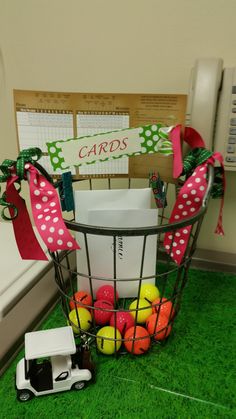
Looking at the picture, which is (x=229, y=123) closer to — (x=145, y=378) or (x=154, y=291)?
(x=154, y=291)

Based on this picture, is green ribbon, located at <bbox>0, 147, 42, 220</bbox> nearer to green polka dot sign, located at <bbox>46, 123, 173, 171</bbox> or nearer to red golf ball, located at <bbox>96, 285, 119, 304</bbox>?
green polka dot sign, located at <bbox>46, 123, 173, 171</bbox>

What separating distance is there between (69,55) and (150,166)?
0.32 m

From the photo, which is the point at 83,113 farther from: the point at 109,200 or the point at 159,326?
the point at 159,326

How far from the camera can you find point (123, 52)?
2.10 feet

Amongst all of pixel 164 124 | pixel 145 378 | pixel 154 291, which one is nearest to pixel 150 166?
pixel 164 124

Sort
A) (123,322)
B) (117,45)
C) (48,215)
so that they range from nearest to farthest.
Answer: (48,215) → (123,322) → (117,45)

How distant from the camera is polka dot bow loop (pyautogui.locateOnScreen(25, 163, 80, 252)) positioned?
38 cm

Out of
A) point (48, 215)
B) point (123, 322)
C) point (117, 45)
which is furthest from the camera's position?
point (117, 45)

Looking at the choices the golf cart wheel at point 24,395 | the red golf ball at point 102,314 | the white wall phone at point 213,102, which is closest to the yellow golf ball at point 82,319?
the red golf ball at point 102,314

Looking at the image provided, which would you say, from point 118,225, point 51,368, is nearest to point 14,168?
point 118,225

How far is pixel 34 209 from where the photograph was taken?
0.41m

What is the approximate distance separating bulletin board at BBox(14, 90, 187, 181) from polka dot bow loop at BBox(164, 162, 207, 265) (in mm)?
110

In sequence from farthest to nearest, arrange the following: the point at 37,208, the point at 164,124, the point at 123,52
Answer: the point at 123,52 < the point at 164,124 < the point at 37,208

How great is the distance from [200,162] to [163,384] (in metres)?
0.32
